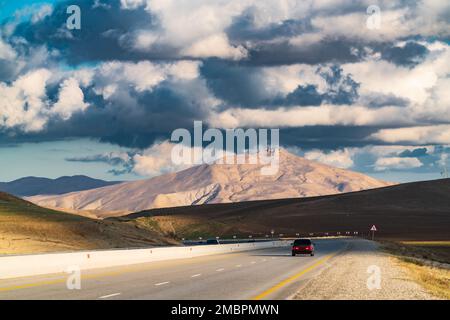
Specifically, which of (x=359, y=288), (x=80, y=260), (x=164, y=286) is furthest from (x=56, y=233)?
(x=359, y=288)

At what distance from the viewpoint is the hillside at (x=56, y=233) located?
2876 inches

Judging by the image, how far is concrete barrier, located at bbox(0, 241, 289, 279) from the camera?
32812 millimetres

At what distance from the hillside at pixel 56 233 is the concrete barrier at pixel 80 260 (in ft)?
54.4

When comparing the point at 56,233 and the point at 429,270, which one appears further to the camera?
the point at 56,233

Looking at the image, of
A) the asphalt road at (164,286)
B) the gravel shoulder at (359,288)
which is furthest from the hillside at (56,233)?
the gravel shoulder at (359,288)

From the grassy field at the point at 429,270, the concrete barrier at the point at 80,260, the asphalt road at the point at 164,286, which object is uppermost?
the concrete barrier at the point at 80,260

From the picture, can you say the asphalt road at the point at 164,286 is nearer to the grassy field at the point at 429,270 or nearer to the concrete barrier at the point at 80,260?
the concrete barrier at the point at 80,260

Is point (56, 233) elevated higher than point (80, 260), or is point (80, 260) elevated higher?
point (56, 233)

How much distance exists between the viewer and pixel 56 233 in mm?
83875

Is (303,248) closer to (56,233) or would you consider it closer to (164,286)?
(56,233)

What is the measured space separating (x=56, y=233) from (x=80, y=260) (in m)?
44.5
